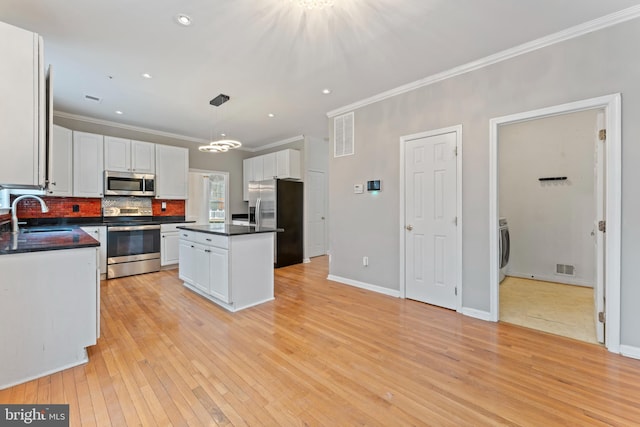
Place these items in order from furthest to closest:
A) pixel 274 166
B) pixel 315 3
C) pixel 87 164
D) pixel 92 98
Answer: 1. pixel 274 166
2. pixel 87 164
3. pixel 92 98
4. pixel 315 3

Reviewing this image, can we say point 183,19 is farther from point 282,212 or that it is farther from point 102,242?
point 102,242

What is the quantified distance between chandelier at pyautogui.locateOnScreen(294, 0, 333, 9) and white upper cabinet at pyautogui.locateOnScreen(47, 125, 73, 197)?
14.6 ft

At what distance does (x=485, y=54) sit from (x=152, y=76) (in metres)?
3.78

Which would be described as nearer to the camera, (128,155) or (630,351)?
(630,351)

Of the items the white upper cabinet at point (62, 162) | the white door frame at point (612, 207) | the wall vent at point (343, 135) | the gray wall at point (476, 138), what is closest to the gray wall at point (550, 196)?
the gray wall at point (476, 138)

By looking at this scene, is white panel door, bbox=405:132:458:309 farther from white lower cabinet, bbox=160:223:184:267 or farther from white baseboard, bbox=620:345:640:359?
white lower cabinet, bbox=160:223:184:267

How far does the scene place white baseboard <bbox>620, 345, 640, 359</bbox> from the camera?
2.19 metres

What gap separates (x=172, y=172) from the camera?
221 inches

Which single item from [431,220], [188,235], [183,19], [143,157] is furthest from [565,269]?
[143,157]

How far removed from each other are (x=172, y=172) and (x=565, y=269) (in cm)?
716

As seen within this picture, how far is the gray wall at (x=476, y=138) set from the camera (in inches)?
88.3

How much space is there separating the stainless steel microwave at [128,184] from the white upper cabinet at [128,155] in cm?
9

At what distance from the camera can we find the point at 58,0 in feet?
6.91

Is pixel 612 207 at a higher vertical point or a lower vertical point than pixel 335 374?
higher
